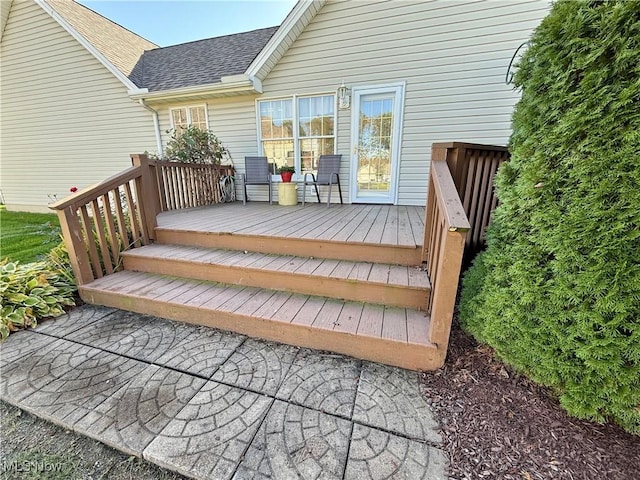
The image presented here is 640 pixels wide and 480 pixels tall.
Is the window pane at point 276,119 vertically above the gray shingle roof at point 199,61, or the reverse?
the gray shingle roof at point 199,61

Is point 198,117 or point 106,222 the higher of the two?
point 198,117

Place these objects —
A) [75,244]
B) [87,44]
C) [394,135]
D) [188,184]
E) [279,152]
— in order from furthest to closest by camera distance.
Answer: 1. [87,44]
2. [279,152]
3. [394,135]
4. [188,184]
5. [75,244]

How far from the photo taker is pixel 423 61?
4137 millimetres

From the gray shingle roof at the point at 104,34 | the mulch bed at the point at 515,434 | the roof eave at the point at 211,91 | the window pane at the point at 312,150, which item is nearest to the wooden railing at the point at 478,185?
the mulch bed at the point at 515,434

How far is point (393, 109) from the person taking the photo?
446 centimetres

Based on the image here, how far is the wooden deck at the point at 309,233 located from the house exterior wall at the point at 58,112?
13.9ft

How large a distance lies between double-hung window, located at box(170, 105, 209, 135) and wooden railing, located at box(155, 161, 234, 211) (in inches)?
48.6

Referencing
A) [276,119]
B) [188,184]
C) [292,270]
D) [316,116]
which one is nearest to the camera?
[292,270]

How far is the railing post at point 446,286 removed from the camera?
4.44ft

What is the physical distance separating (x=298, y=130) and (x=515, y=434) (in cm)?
499

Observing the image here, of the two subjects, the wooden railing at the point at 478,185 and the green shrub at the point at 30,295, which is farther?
the wooden railing at the point at 478,185

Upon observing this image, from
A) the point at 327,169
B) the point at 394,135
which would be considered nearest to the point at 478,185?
the point at 394,135

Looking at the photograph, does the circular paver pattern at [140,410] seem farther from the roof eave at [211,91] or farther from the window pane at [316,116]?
the roof eave at [211,91]

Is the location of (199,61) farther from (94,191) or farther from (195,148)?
(94,191)
